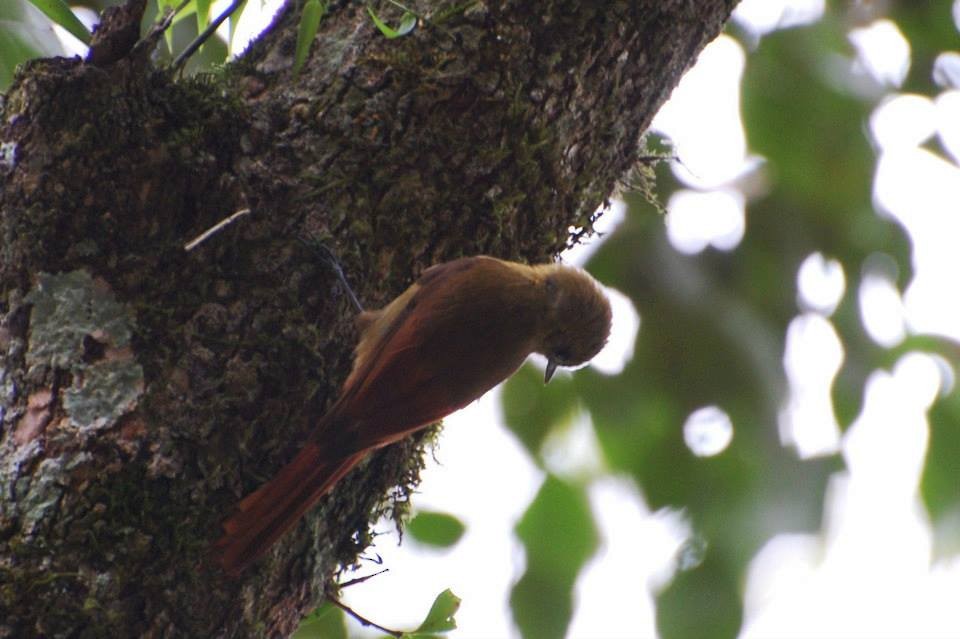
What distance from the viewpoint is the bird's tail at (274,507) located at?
1.75 m

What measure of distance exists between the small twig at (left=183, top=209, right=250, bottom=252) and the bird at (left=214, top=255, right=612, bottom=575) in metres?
0.32

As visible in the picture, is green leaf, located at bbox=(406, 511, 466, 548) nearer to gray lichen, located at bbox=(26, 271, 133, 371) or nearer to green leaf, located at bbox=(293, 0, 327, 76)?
gray lichen, located at bbox=(26, 271, 133, 371)

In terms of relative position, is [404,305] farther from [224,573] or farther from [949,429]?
[949,429]

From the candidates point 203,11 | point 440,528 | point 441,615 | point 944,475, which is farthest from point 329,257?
point 944,475

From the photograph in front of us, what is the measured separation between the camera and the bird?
183 centimetres

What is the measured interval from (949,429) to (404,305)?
237cm

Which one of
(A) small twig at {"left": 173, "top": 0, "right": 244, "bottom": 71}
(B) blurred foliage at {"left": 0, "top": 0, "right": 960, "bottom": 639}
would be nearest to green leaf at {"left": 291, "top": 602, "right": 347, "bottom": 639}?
(B) blurred foliage at {"left": 0, "top": 0, "right": 960, "bottom": 639}

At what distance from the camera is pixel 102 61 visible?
1.80m

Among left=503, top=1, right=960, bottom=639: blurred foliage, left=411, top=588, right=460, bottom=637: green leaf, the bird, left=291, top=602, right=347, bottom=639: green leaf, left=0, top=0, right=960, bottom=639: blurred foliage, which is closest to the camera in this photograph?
the bird

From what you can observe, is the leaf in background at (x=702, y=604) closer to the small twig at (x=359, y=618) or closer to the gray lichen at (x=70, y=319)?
the small twig at (x=359, y=618)

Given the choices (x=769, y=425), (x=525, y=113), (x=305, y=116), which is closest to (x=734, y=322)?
(x=769, y=425)

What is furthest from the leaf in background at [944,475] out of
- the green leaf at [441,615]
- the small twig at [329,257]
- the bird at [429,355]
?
the small twig at [329,257]

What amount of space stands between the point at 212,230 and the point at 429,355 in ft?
2.62

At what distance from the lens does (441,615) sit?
2.08 metres
